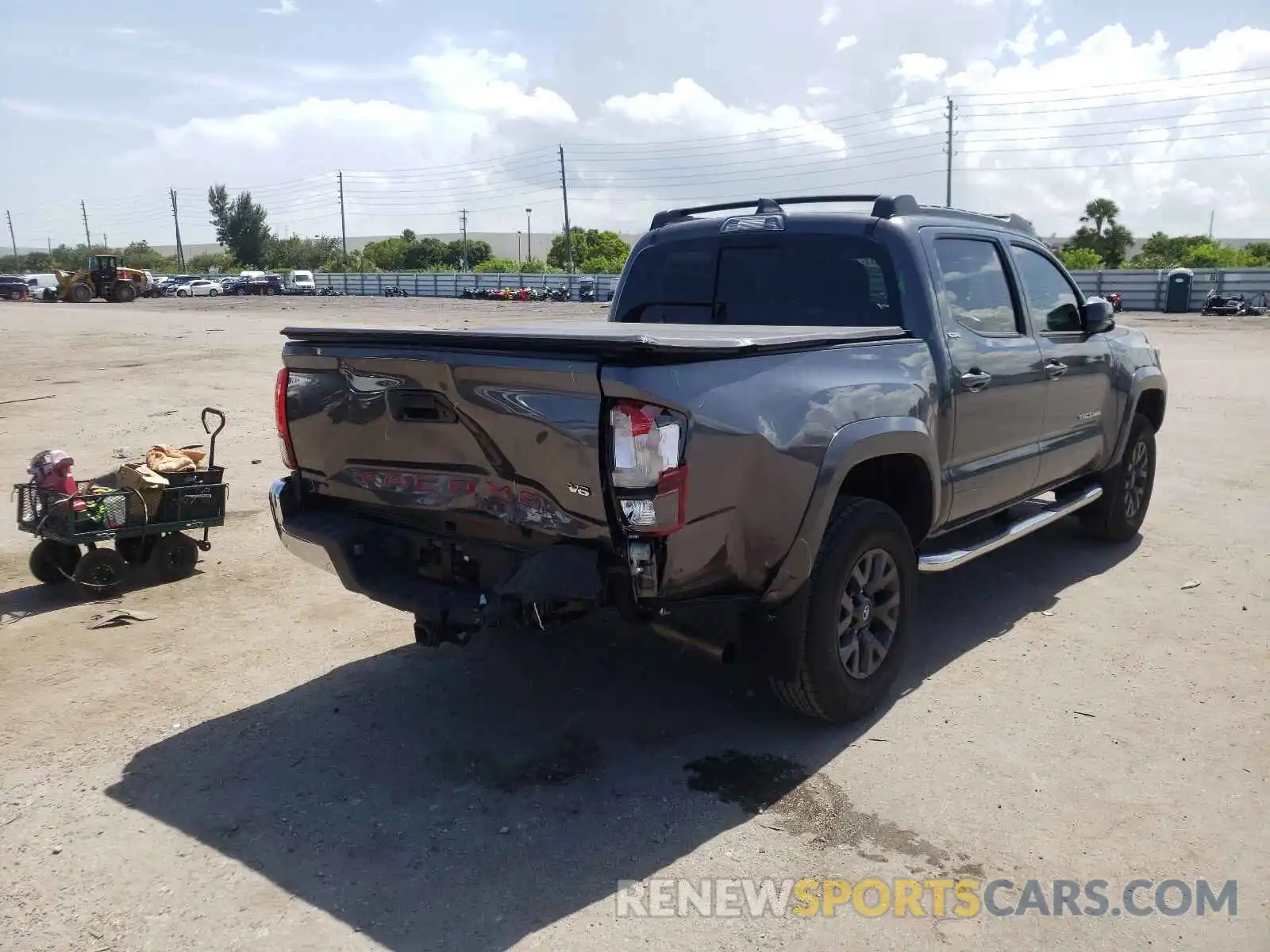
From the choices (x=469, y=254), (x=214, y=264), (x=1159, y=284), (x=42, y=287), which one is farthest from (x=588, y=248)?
(x=1159, y=284)

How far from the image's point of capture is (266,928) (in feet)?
9.53

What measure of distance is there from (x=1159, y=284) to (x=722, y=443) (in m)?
49.4

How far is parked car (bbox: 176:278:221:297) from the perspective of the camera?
67.9 m

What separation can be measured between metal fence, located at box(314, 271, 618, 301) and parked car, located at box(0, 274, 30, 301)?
805 inches

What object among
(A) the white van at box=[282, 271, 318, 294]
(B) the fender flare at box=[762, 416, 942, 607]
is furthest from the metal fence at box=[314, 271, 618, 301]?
(B) the fender flare at box=[762, 416, 942, 607]

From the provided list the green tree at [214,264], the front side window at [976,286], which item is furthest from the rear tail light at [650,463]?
the green tree at [214,264]

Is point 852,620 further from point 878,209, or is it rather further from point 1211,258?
point 1211,258

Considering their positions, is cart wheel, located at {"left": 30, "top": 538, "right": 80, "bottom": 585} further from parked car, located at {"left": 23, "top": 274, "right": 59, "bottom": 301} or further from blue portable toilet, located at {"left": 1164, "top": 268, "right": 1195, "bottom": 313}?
parked car, located at {"left": 23, "top": 274, "right": 59, "bottom": 301}

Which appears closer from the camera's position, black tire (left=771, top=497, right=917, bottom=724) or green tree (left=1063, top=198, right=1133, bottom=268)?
black tire (left=771, top=497, right=917, bottom=724)

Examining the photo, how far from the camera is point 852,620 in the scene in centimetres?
414

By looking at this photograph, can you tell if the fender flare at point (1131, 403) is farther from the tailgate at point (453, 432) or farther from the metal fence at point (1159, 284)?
the metal fence at point (1159, 284)

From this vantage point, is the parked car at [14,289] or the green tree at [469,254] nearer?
the parked car at [14,289]

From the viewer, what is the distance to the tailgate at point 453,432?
328 centimetres

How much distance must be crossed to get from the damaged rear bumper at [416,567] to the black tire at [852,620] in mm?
947
